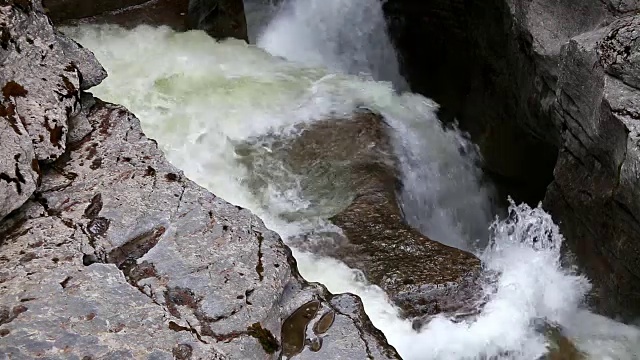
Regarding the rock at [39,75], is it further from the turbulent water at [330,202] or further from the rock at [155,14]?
the rock at [155,14]

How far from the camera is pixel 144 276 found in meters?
3.50

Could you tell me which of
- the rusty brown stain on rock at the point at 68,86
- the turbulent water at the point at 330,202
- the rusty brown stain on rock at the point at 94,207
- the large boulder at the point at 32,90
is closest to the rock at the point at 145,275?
the rusty brown stain on rock at the point at 94,207

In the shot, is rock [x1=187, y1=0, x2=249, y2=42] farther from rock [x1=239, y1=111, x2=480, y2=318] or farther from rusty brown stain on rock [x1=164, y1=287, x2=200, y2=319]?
rusty brown stain on rock [x1=164, y1=287, x2=200, y2=319]

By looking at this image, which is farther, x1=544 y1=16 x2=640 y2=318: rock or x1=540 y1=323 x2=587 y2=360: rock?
x1=540 y1=323 x2=587 y2=360: rock

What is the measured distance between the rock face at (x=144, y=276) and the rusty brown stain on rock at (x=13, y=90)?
0.10m

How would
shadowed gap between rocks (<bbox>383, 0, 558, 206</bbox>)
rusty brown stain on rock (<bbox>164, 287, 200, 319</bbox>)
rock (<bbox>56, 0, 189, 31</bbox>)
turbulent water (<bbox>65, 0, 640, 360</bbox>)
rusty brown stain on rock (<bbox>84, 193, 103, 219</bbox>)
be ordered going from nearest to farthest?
rusty brown stain on rock (<bbox>164, 287, 200, 319</bbox>) → rusty brown stain on rock (<bbox>84, 193, 103, 219</bbox>) → turbulent water (<bbox>65, 0, 640, 360</bbox>) → shadowed gap between rocks (<bbox>383, 0, 558, 206</bbox>) → rock (<bbox>56, 0, 189, 31</bbox>)

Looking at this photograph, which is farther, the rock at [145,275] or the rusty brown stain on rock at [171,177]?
the rusty brown stain on rock at [171,177]

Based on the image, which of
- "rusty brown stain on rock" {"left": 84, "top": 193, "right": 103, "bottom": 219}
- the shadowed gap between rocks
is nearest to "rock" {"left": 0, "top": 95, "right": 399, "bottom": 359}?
"rusty brown stain on rock" {"left": 84, "top": 193, "right": 103, "bottom": 219}

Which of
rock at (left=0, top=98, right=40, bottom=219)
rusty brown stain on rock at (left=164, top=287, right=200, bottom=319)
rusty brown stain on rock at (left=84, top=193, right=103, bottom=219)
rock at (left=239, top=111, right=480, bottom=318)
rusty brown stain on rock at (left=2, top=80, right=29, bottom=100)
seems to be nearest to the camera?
rusty brown stain on rock at (left=164, top=287, right=200, bottom=319)

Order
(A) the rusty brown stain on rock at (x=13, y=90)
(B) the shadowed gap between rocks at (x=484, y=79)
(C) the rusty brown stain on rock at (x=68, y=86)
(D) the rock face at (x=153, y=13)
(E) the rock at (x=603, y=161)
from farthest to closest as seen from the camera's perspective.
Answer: (D) the rock face at (x=153, y=13) < (B) the shadowed gap between rocks at (x=484, y=79) < (E) the rock at (x=603, y=161) < (C) the rusty brown stain on rock at (x=68, y=86) < (A) the rusty brown stain on rock at (x=13, y=90)

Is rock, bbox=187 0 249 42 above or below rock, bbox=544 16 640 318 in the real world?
below

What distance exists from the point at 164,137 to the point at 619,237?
14.6ft

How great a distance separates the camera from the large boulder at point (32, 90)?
3773 mm

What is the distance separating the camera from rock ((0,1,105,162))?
407cm
